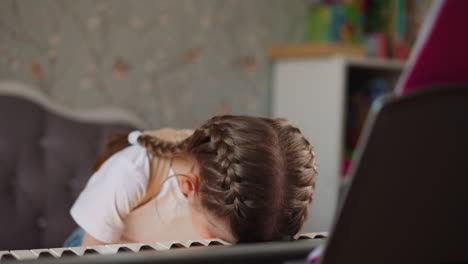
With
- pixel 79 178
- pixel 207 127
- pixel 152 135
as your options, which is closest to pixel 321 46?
pixel 79 178

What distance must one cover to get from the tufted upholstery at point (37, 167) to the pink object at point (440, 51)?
1.28m

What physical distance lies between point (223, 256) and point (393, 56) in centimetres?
239

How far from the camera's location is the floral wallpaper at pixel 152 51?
1.98 m

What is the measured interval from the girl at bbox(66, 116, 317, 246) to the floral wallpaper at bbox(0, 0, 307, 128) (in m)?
0.91

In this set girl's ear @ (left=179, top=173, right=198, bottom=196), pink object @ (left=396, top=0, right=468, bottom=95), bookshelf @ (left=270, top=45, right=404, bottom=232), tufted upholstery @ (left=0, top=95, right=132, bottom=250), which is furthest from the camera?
bookshelf @ (left=270, top=45, right=404, bottom=232)

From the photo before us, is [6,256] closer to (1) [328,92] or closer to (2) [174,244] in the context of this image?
(2) [174,244]

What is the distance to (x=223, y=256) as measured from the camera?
0.51m

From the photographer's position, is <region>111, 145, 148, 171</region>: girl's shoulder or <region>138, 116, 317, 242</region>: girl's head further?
<region>111, 145, 148, 171</region>: girl's shoulder

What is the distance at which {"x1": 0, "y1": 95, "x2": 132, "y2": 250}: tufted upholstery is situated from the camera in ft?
5.33

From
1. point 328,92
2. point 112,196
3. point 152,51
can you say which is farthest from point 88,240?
point 328,92

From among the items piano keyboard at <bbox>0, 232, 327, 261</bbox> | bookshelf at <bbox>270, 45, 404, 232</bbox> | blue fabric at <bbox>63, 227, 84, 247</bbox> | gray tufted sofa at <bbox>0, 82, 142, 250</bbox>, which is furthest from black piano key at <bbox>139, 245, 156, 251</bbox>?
bookshelf at <bbox>270, 45, 404, 232</bbox>

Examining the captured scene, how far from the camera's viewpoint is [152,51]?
2.26m

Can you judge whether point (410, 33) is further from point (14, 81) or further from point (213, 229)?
point (213, 229)

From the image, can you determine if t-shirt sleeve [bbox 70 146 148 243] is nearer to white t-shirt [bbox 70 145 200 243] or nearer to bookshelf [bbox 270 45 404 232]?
white t-shirt [bbox 70 145 200 243]
